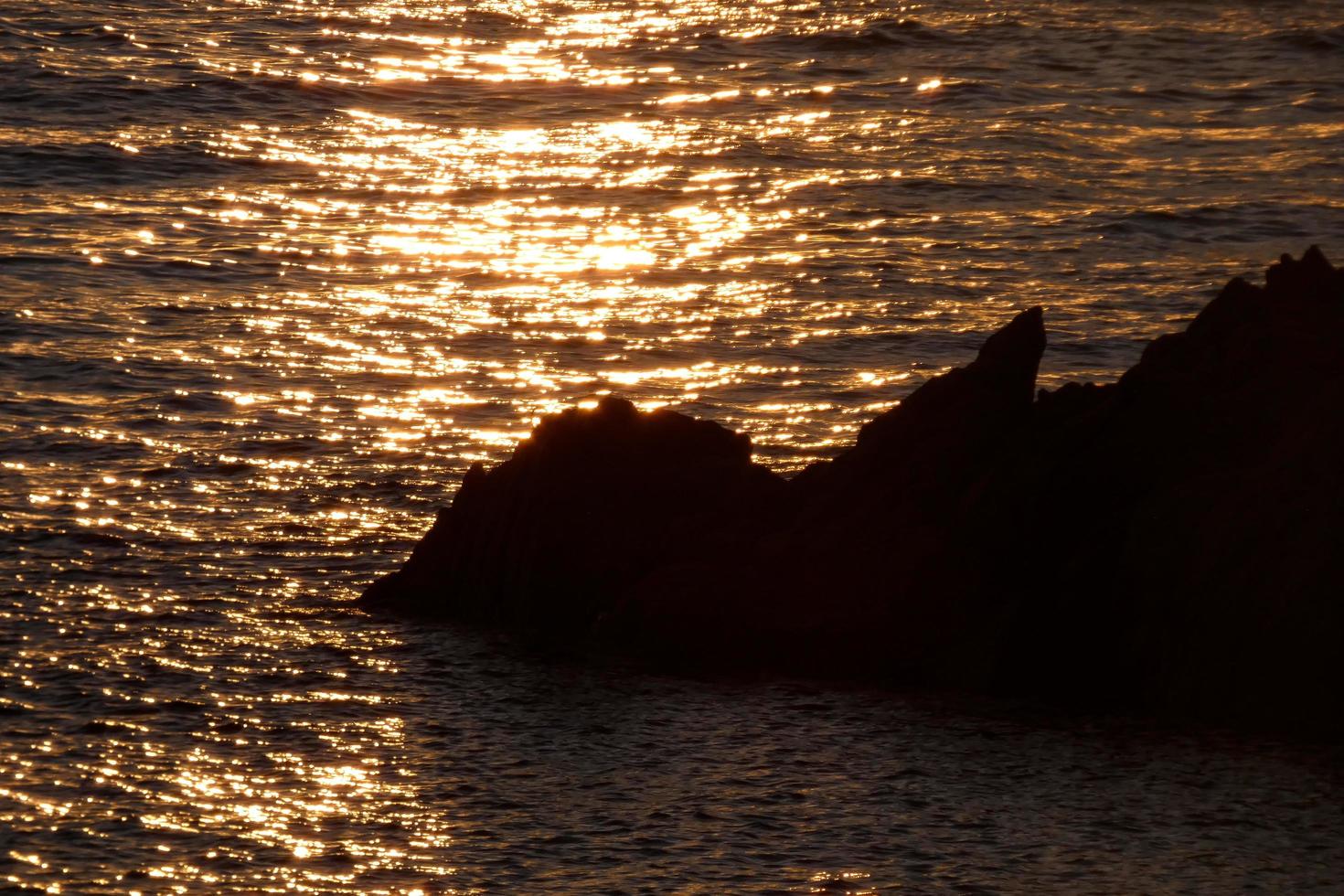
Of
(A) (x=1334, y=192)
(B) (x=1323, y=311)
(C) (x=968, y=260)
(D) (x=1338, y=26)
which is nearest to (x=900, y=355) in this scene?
(C) (x=968, y=260)

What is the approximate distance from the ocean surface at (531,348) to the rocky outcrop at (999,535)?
23.6 inches

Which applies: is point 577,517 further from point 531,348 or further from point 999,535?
point 531,348

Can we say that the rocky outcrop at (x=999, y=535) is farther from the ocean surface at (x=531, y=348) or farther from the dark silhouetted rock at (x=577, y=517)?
the ocean surface at (x=531, y=348)

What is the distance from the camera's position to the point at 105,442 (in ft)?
74.4

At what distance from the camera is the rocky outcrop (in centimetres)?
1611

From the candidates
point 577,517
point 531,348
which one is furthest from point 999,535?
point 531,348

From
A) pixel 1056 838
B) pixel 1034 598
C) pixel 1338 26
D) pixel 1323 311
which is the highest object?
pixel 1338 26

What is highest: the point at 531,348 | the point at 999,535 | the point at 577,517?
the point at 531,348

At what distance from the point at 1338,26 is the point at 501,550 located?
116ft

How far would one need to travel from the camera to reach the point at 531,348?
87.2ft

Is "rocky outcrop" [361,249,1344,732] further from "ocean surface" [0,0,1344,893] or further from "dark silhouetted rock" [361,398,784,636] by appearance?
"ocean surface" [0,0,1344,893]

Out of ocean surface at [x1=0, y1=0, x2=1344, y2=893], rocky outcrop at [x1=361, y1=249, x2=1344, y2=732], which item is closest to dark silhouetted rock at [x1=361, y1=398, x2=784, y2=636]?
rocky outcrop at [x1=361, y1=249, x2=1344, y2=732]

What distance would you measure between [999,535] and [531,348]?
420 inches

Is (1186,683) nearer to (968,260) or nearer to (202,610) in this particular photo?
(202,610)
